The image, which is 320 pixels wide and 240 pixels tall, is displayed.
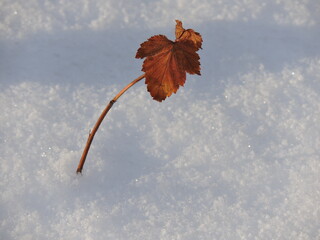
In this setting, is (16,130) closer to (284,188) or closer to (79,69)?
(79,69)

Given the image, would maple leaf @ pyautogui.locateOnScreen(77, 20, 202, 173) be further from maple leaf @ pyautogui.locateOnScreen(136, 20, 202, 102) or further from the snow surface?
the snow surface

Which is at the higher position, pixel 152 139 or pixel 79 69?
pixel 79 69

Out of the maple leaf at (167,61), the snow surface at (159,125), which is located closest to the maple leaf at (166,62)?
the maple leaf at (167,61)

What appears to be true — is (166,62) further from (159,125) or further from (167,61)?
(159,125)

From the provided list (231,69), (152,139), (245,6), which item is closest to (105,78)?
(152,139)

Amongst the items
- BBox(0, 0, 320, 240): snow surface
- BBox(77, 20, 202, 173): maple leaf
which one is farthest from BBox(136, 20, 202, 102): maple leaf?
BBox(0, 0, 320, 240): snow surface

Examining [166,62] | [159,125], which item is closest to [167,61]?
[166,62]

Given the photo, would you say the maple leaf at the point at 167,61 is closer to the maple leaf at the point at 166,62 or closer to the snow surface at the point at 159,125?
the maple leaf at the point at 166,62
